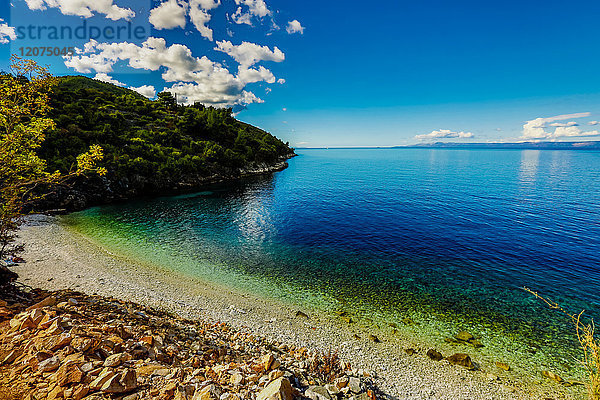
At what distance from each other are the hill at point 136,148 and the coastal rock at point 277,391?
163ft

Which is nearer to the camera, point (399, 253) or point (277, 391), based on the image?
point (277, 391)

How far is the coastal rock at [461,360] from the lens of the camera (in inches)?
565

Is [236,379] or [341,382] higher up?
[236,379]

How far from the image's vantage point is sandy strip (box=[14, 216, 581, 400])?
510 inches

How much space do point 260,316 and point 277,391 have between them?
34.8 feet

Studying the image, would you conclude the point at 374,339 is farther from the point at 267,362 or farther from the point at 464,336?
the point at 267,362

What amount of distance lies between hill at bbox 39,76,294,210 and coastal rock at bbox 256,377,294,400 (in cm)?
4979

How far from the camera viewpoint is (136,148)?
6400 centimetres

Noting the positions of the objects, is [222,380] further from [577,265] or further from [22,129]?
[577,265]

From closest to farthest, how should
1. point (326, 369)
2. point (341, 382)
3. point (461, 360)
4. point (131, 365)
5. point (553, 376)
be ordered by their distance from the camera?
point (131, 365), point (341, 382), point (326, 369), point (553, 376), point (461, 360)

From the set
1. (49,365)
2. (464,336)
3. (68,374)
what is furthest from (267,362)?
(464,336)

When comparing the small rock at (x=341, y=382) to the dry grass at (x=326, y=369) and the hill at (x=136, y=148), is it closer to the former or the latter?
the dry grass at (x=326, y=369)

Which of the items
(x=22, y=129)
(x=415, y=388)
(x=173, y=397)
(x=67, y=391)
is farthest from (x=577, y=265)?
(x=22, y=129)

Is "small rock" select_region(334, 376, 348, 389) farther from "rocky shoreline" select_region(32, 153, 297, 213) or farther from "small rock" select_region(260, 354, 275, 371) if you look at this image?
"rocky shoreline" select_region(32, 153, 297, 213)
